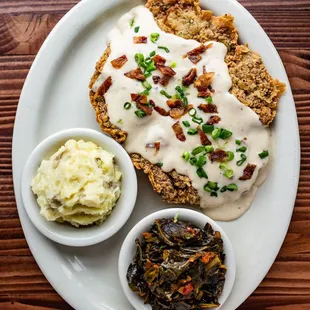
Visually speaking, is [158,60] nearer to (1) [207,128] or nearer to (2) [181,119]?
(2) [181,119]

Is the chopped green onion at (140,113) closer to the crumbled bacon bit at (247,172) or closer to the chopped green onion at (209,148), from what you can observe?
the chopped green onion at (209,148)

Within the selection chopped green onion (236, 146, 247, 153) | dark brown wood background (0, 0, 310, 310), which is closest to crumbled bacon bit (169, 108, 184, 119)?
chopped green onion (236, 146, 247, 153)

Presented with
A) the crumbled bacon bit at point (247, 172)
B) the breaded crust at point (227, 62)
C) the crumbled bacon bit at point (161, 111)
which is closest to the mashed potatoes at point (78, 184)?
the breaded crust at point (227, 62)

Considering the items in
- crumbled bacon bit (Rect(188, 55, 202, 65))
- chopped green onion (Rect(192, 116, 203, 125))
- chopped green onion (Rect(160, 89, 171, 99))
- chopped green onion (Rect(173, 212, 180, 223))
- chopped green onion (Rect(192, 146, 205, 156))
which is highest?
crumbled bacon bit (Rect(188, 55, 202, 65))

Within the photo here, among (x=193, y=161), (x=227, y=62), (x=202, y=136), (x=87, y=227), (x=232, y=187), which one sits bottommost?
(x=87, y=227)

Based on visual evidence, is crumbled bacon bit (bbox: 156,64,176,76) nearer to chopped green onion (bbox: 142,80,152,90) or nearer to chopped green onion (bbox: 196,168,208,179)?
chopped green onion (bbox: 142,80,152,90)

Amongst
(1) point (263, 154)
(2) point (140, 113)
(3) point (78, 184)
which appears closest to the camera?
(3) point (78, 184)

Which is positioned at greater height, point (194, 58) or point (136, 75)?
point (194, 58)

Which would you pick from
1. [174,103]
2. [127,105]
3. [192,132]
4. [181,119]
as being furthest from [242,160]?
[127,105]
